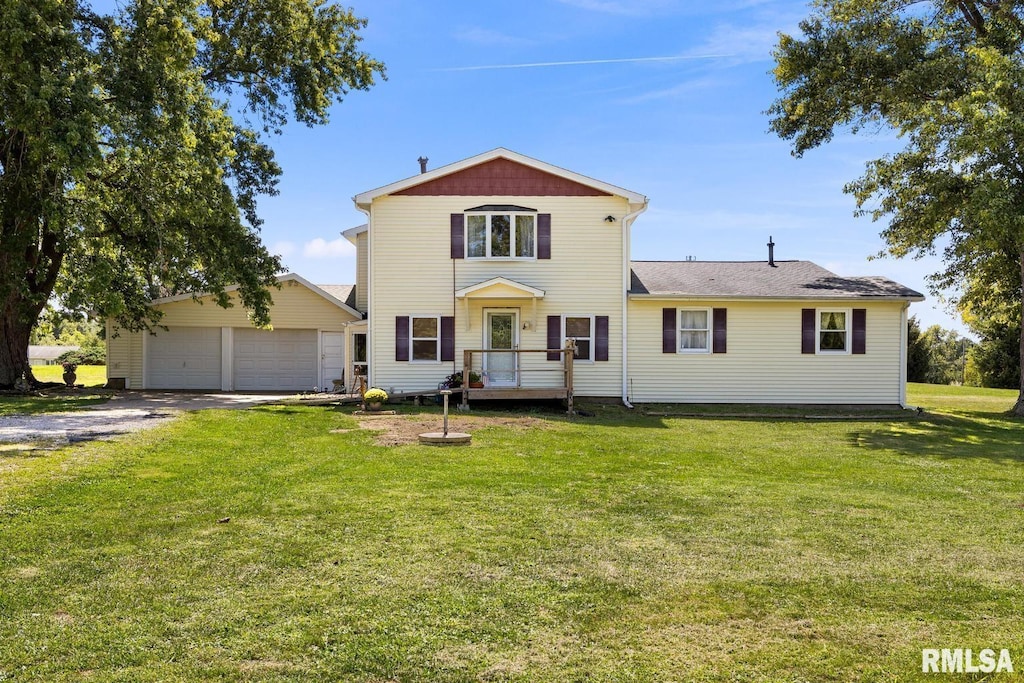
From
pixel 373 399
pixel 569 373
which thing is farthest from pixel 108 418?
pixel 569 373

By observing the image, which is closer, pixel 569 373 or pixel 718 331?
pixel 569 373

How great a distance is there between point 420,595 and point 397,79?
73.4ft

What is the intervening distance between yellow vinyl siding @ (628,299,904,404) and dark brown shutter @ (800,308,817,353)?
12 centimetres

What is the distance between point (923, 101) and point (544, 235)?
10922mm

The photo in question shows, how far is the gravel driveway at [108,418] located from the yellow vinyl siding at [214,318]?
4450 millimetres

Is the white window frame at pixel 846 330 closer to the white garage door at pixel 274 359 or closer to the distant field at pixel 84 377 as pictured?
the white garage door at pixel 274 359

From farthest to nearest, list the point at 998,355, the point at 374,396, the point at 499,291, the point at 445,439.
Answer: the point at 998,355, the point at 499,291, the point at 374,396, the point at 445,439

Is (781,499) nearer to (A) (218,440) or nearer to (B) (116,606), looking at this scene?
(B) (116,606)

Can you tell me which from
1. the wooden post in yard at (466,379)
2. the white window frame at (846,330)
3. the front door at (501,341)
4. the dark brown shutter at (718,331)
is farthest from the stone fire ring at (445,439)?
the white window frame at (846,330)

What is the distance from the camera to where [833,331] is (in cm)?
1958

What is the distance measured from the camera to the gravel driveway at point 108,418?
10.9 metres

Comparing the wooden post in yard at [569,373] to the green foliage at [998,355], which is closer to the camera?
the wooden post in yard at [569,373]

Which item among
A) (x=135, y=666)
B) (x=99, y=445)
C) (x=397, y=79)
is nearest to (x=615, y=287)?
(x=397, y=79)

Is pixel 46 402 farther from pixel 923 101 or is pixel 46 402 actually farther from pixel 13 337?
pixel 923 101
